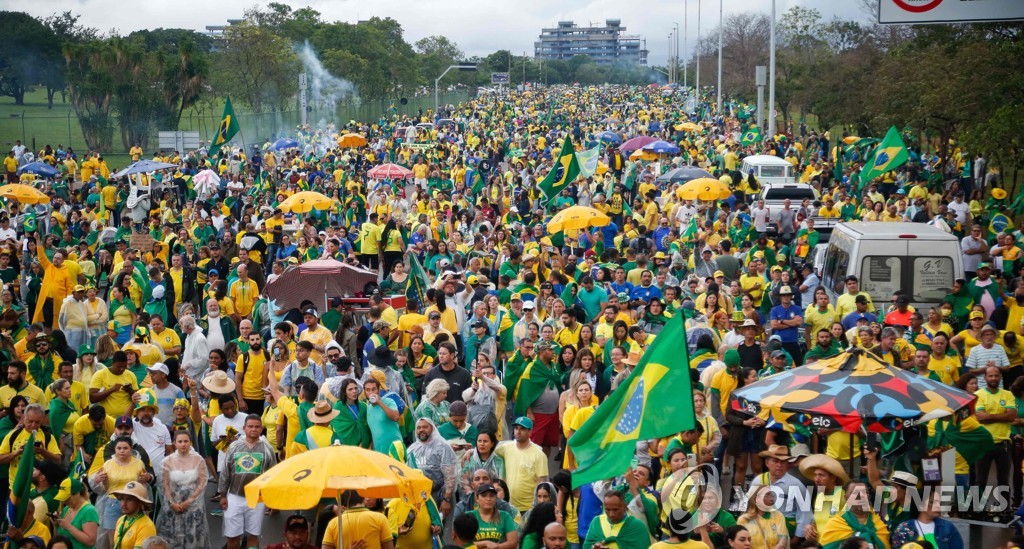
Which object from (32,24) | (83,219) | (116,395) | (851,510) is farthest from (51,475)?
(32,24)

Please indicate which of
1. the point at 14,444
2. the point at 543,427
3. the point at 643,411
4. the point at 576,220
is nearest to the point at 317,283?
the point at 543,427

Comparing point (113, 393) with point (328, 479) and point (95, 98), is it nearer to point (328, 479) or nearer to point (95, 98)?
point (328, 479)

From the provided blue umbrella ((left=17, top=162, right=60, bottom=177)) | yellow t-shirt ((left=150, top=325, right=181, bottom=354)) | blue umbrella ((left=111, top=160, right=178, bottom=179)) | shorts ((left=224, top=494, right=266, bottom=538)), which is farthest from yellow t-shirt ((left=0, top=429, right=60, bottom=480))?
blue umbrella ((left=17, top=162, right=60, bottom=177))

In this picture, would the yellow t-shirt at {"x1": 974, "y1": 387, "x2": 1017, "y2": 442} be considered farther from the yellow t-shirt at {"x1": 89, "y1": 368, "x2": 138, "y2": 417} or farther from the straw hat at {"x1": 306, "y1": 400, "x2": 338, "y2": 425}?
the yellow t-shirt at {"x1": 89, "y1": 368, "x2": 138, "y2": 417}

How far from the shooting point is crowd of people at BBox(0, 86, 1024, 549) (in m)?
8.67

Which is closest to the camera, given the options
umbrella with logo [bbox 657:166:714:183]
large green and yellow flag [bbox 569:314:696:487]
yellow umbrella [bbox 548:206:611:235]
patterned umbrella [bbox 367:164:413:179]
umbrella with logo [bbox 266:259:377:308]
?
large green and yellow flag [bbox 569:314:696:487]

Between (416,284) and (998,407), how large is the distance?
7039mm

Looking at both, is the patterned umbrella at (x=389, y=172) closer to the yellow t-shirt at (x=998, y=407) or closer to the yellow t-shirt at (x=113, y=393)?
the yellow t-shirt at (x=113, y=393)

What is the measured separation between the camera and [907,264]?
15148 millimetres

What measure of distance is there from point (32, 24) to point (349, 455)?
77576 mm

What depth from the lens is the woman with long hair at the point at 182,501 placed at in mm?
9492

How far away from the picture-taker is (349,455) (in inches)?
296

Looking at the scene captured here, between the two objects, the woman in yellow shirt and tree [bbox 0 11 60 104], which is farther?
tree [bbox 0 11 60 104]

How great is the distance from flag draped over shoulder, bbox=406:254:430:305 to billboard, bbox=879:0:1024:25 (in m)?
5.84
